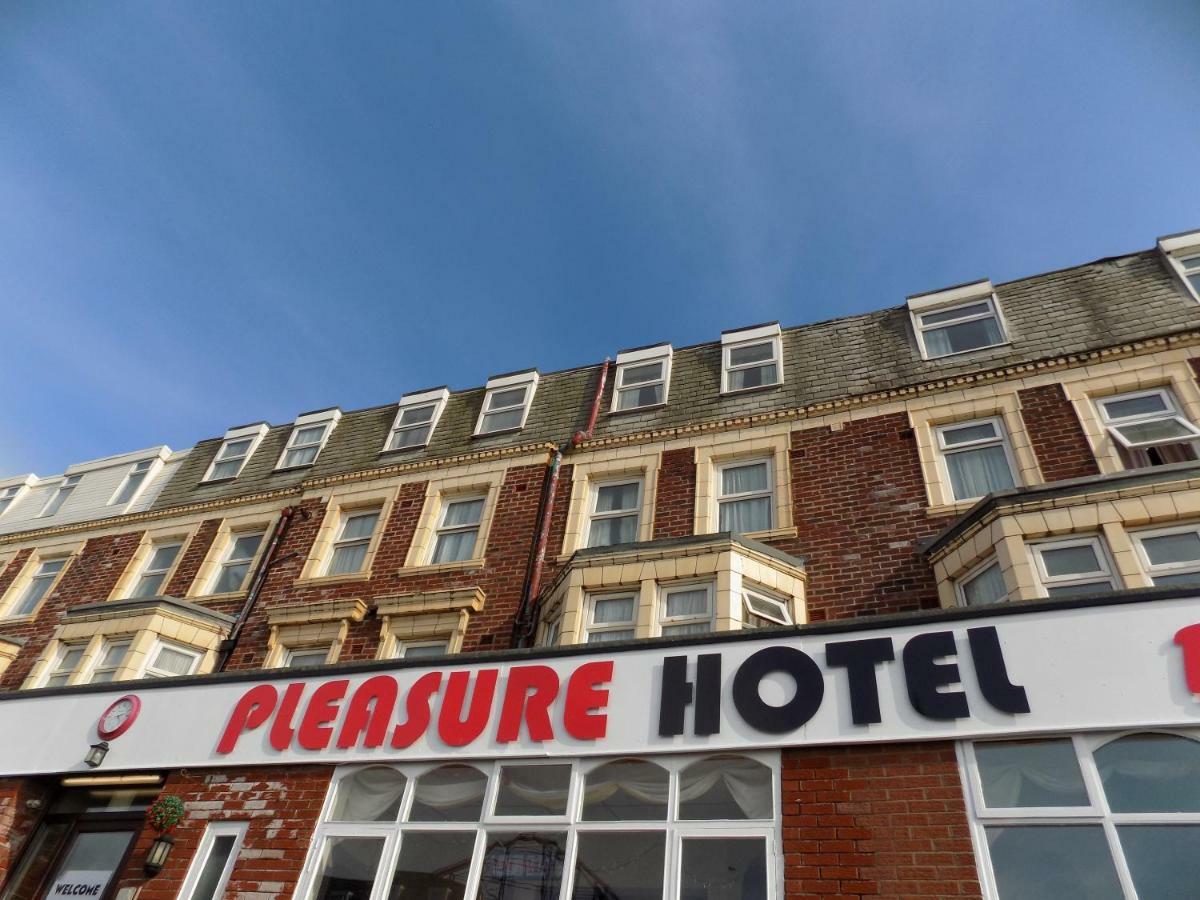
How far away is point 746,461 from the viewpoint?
13703 millimetres

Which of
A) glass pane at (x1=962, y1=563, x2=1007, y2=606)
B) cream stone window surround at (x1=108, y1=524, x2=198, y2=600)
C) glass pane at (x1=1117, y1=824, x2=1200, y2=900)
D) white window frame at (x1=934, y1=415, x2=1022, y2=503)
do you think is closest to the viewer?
glass pane at (x1=1117, y1=824, x2=1200, y2=900)

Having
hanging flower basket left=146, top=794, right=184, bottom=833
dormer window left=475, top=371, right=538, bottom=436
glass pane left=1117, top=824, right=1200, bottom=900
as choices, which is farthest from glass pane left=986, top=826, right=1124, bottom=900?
dormer window left=475, top=371, right=538, bottom=436

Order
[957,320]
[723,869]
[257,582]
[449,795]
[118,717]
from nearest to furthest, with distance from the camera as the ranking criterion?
[723,869] → [449,795] → [118,717] → [957,320] → [257,582]

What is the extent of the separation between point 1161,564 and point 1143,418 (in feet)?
11.5

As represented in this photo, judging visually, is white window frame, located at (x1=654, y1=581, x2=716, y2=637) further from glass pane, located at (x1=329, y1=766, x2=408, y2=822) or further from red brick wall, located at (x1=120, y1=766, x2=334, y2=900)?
red brick wall, located at (x1=120, y1=766, x2=334, y2=900)

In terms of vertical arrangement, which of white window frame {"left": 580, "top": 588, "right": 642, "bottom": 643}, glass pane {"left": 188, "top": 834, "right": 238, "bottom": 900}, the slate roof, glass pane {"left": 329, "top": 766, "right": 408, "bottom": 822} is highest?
the slate roof

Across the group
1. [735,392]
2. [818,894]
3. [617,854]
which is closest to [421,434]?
[735,392]

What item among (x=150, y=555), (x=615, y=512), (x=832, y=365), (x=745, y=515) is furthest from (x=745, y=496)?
(x=150, y=555)

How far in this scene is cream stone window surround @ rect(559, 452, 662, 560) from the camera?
13.3 m

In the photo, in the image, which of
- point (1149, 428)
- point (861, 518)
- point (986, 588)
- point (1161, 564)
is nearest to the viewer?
point (1161, 564)

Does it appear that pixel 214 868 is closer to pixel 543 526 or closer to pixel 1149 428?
pixel 543 526

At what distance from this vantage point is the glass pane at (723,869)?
6.68 metres

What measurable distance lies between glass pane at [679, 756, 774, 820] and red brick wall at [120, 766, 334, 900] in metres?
4.19

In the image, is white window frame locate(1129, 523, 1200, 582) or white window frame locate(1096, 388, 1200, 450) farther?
white window frame locate(1096, 388, 1200, 450)
